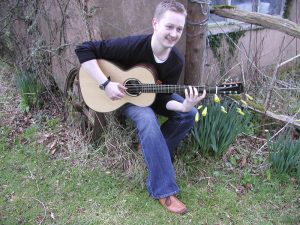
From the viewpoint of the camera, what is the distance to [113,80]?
2822 mm

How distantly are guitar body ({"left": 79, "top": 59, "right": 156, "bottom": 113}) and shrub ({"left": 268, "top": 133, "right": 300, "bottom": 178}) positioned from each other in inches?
47.6

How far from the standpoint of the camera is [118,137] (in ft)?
10.8

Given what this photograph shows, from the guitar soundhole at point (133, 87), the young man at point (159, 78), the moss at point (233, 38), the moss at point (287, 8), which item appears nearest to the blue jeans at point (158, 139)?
the young man at point (159, 78)

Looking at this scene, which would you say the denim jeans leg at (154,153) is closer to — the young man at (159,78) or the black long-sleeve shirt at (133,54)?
the young man at (159,78)

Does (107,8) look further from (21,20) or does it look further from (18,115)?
(21,20)

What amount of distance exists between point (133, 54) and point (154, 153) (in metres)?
0.82

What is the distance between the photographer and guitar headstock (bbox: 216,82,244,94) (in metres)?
2.33

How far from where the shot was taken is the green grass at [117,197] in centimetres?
270

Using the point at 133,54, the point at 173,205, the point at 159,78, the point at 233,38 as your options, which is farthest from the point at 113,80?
the point at 233,38

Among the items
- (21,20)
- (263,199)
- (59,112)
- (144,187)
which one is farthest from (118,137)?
(21,20)

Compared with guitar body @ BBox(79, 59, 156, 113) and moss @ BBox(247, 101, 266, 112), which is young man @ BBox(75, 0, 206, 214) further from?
moss @ BBox(247, 101, 266, 112)

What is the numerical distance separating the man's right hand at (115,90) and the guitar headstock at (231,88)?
31.1 inches

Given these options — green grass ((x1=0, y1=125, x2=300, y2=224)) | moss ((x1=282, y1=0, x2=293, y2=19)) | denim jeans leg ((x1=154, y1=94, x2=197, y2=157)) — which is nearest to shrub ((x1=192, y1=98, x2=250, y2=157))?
denim jeans leg ((x1=154, y1=94, x2=197, y2=157))

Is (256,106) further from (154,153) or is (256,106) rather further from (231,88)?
(154,153)
